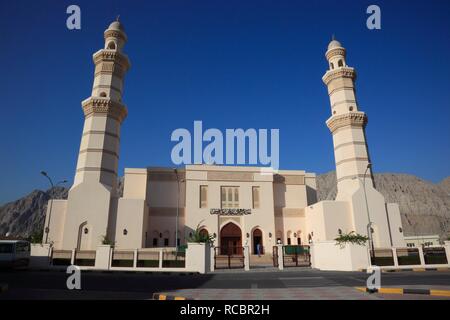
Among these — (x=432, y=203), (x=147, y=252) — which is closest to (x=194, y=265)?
(x=147, y=252)

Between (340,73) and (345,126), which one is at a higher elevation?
(340,73)

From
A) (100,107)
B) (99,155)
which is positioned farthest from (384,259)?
(100,107)

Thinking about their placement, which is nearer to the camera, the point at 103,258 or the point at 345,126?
the point at 103,258

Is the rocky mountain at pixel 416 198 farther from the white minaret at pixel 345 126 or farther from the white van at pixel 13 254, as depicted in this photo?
the white van at pixel 13 254

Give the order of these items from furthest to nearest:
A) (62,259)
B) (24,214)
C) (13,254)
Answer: (24,214), (62,259), (13,254)

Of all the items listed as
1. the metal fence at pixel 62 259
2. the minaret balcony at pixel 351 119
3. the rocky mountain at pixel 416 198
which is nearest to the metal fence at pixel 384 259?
the minaret balcony at pixel 351 119

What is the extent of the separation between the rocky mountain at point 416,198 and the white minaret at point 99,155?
93629mm

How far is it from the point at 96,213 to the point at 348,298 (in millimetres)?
23233

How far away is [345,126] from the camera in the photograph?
30.1 m

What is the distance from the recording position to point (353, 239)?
1781 cm

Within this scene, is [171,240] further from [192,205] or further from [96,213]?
[96,213]

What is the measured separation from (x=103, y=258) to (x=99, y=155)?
36.6 feet

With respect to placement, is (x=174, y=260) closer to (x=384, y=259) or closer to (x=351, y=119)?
(x=384, y=259)

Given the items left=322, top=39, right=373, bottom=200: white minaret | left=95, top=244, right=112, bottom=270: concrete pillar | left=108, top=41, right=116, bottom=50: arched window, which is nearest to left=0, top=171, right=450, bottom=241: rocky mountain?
left=108, top=41, right=116, bottom=50: arched window
